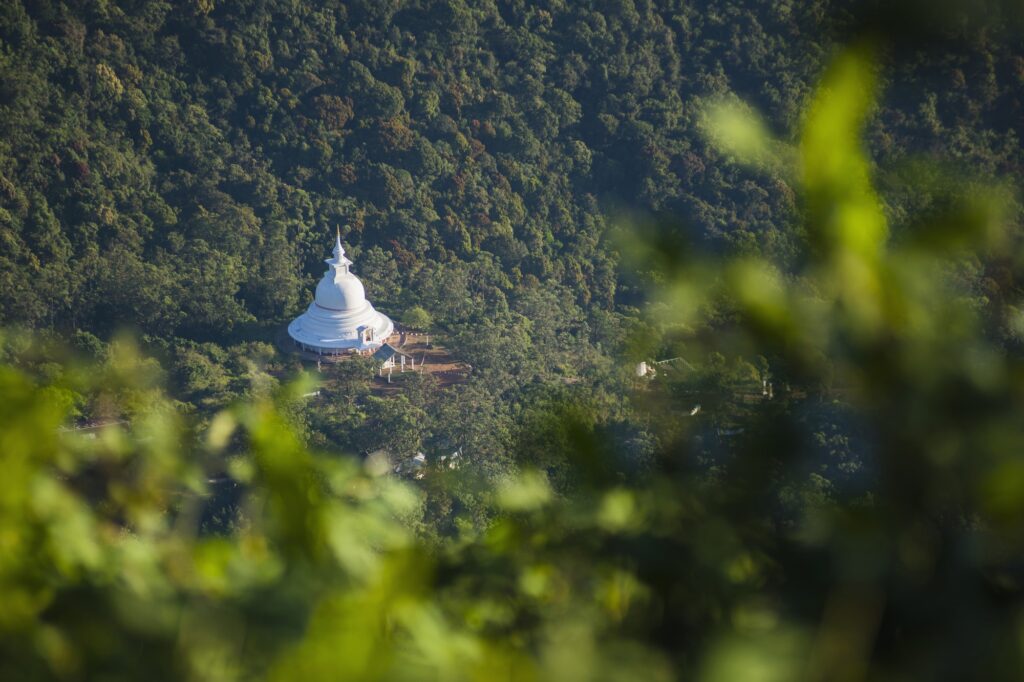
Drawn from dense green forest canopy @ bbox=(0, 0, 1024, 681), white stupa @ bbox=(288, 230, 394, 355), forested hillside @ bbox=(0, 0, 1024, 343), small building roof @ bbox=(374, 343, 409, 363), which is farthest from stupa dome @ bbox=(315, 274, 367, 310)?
dense green forest canopy @ bbox=(0, 0, 1024, 681)

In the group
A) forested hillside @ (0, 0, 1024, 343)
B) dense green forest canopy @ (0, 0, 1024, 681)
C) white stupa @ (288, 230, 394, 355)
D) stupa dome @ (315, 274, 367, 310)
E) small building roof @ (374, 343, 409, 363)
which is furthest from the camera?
forested hillside @ (0, 0, 1024, 343)

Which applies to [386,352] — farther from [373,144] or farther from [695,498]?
[695,498]

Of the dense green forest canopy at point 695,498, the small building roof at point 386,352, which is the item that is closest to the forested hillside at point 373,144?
the small building roof at point 386,352

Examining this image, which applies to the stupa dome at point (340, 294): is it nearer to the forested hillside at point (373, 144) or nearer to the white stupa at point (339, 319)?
the white stupa at point (339, 319)

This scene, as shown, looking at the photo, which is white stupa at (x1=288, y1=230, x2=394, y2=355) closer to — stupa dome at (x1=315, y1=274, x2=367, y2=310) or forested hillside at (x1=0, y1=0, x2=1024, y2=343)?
stupa dome at (x1=315, y1=274, x2=367, y2=310)

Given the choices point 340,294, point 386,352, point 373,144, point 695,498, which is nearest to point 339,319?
point 340,294

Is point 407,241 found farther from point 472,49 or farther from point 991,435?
point 991,435

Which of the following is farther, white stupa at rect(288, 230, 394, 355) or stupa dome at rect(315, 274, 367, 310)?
stupa dome at rect(315, 274, 367, 310)

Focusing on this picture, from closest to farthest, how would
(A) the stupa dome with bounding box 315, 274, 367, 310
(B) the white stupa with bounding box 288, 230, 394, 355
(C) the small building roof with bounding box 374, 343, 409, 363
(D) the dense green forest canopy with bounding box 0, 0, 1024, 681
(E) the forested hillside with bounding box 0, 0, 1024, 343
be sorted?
(D) the dense green forest canopy with bounding box 0, 0, 1024, 681, (C) the small building roof with bounding box 374, 343, 409, 363, (B) the white stupa with bounding box 288, 230, 394, 355, (A) the stupa dome with bounding box 315, 274, 367, 310, (E) the forested hillside with bounding box 0, 0, 1024, 343

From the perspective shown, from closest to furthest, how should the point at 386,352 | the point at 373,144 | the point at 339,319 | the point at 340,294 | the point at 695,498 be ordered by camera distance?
the point at 695,498
the point at 386,352
the point at 339,319
the point at 340,294
the point at 373,144
